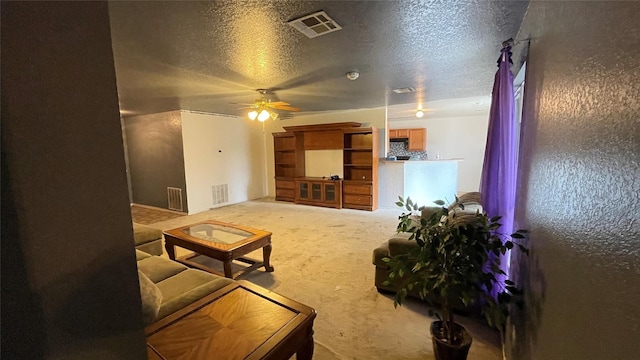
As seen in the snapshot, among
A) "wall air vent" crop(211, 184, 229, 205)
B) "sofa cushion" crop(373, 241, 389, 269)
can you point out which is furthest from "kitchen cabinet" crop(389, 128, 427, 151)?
"sofa cushion" crop(373, 241, 389, 269)

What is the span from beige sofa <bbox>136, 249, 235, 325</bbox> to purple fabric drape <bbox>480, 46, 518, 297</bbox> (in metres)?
1.81

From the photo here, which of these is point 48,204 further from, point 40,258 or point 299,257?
point 299,257

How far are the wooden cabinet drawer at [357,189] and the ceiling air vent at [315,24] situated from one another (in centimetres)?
394

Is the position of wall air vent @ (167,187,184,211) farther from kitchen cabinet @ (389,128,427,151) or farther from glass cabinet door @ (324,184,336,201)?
kitchen cabinet @ (389,128,427,151)

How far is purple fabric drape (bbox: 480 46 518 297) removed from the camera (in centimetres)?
172

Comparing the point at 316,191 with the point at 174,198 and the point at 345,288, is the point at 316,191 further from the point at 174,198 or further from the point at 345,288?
the point at 345,288

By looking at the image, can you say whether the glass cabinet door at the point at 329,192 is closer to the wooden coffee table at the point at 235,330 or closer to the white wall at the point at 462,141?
the white wall at the point at 462,141

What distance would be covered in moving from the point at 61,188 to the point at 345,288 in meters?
2.43

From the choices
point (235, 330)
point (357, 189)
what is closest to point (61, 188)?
point (235, 330)

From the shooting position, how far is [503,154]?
68.7 inches

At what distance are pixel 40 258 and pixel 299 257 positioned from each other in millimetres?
2937

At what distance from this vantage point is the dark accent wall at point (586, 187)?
0.54 metres

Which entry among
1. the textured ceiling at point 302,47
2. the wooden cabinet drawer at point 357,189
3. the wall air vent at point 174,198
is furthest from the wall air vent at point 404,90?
the wall air vent at point 174,198

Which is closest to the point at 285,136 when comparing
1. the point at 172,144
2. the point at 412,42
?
the point at 172,144
